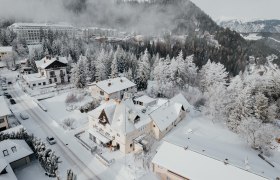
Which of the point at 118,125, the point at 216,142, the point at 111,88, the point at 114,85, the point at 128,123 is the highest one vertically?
the point at 128,123

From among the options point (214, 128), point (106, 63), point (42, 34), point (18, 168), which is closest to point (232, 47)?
point (106, 63)

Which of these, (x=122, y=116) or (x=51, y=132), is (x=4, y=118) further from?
(x=122, y=116)

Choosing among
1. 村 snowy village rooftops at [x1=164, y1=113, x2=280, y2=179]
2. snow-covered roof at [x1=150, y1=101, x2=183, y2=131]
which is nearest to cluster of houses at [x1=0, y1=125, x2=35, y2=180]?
村 snowy village rooftops at [x1=164, y1=113, x2=280, y2=179]

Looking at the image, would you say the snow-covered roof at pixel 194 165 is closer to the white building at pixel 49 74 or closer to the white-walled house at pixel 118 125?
the white-walled house at pixel 118 125

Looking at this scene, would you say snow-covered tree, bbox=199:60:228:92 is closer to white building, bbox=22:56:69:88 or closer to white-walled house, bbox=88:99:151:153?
white-walled house, bbox=88:99:151:153

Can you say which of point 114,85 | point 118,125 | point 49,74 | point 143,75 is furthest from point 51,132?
point 143,75

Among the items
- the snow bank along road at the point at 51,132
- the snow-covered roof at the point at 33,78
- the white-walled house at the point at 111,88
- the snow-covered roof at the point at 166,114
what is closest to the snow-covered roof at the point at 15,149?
the snow bank along road at the point at 51,132

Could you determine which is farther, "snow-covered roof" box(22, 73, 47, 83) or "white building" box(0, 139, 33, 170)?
"snow-covered roof" box(22, 73, 47, 83)
